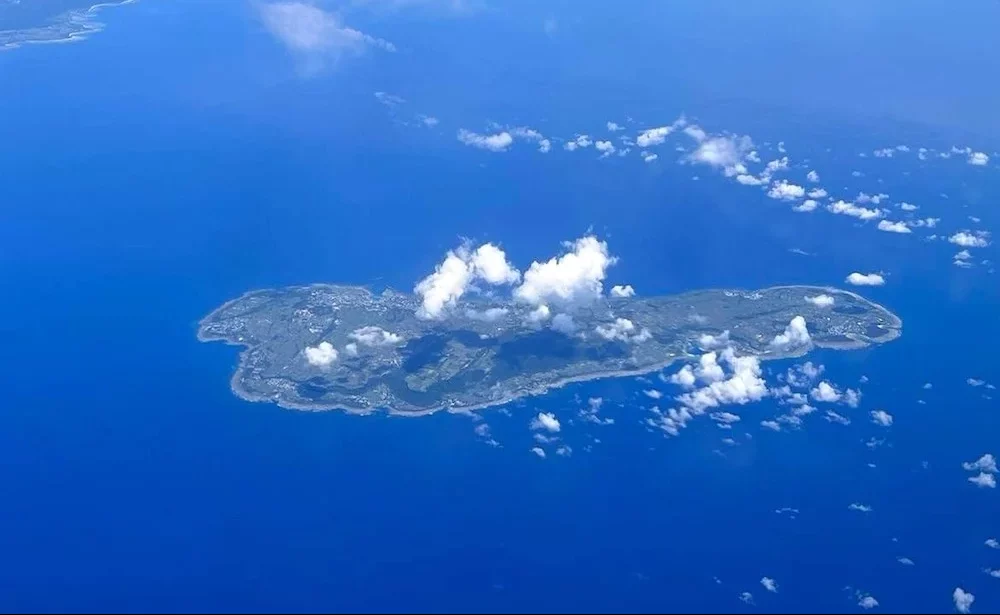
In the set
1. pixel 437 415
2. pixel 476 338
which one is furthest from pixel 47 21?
pixel 437 415

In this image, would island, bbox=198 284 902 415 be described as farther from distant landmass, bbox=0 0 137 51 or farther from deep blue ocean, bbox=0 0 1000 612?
distant landmass, bbox=0 0 137 51

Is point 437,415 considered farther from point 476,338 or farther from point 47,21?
point 47,21

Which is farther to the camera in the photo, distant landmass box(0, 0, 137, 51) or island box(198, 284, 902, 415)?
distant landmass box(0, 0, 137, 51)

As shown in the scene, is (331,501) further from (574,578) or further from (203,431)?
(574,578)

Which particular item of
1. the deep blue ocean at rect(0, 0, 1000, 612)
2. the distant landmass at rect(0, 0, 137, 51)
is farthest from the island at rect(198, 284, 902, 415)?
the distant landmass at rect(0, 0, 137, 51)

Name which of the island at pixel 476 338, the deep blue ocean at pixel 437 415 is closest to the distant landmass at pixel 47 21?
the deep blue ocean at pixel 437 415

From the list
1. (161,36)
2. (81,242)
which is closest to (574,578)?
(81,242)
